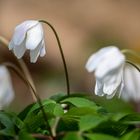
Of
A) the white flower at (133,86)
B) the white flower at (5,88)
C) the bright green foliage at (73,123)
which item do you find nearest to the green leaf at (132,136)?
the bright green foliage at (73,123)

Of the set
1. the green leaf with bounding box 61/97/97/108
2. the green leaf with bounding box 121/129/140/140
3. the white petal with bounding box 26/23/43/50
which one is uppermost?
the white petal with bounding box 26/23/43/50

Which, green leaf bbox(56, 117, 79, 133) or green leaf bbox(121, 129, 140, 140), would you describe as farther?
green leaf bbox(56, 117, 79, 133)

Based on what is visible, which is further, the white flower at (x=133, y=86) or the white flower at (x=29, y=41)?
the white flower at (x=133, y=86)

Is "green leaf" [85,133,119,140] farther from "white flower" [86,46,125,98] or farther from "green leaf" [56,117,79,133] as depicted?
"white flower" [86,46,125,98]

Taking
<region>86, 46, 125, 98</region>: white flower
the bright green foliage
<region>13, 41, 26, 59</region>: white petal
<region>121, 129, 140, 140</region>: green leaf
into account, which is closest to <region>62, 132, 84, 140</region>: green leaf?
the bright green foliage

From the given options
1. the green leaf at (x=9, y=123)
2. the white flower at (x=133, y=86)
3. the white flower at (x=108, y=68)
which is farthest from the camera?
the white flower at (x=133, y=86)

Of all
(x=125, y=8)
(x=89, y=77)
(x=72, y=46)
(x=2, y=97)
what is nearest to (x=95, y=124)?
(x=2, y=97)

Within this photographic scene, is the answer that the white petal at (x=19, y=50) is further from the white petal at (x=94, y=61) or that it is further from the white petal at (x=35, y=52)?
the white petal at (x=94, y=61)

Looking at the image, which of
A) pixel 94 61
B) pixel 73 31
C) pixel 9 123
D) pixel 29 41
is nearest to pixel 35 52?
pixel 29 41
